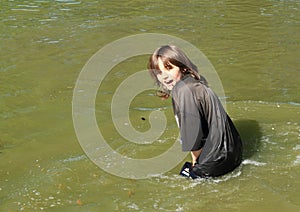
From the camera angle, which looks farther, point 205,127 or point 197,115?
point 205,127

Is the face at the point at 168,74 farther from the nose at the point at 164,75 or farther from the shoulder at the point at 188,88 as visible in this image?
the shoulder at the point at 188,88

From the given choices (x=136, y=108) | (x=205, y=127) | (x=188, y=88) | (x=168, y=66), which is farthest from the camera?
(x=136, y=108)

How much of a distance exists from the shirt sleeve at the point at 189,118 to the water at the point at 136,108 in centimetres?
47

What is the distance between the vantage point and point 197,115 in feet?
15.9

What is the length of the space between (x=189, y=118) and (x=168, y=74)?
523mm

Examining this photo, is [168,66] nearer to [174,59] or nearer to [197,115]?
[174,59]

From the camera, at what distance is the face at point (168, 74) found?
16.1ft

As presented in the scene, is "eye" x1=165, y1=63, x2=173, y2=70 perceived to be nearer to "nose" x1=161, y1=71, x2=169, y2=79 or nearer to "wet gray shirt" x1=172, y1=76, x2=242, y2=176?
"nose" x1=161, y1=71, x2=169, y2=79

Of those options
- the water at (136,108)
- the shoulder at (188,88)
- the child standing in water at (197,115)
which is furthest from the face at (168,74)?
the water at (136,108)

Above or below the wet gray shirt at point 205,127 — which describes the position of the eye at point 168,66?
above

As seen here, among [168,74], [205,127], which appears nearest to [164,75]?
[168,74]

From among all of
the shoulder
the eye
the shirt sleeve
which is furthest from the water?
the eye

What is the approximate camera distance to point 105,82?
28.3ft

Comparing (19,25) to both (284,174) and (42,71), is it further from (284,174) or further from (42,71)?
(284,174)
